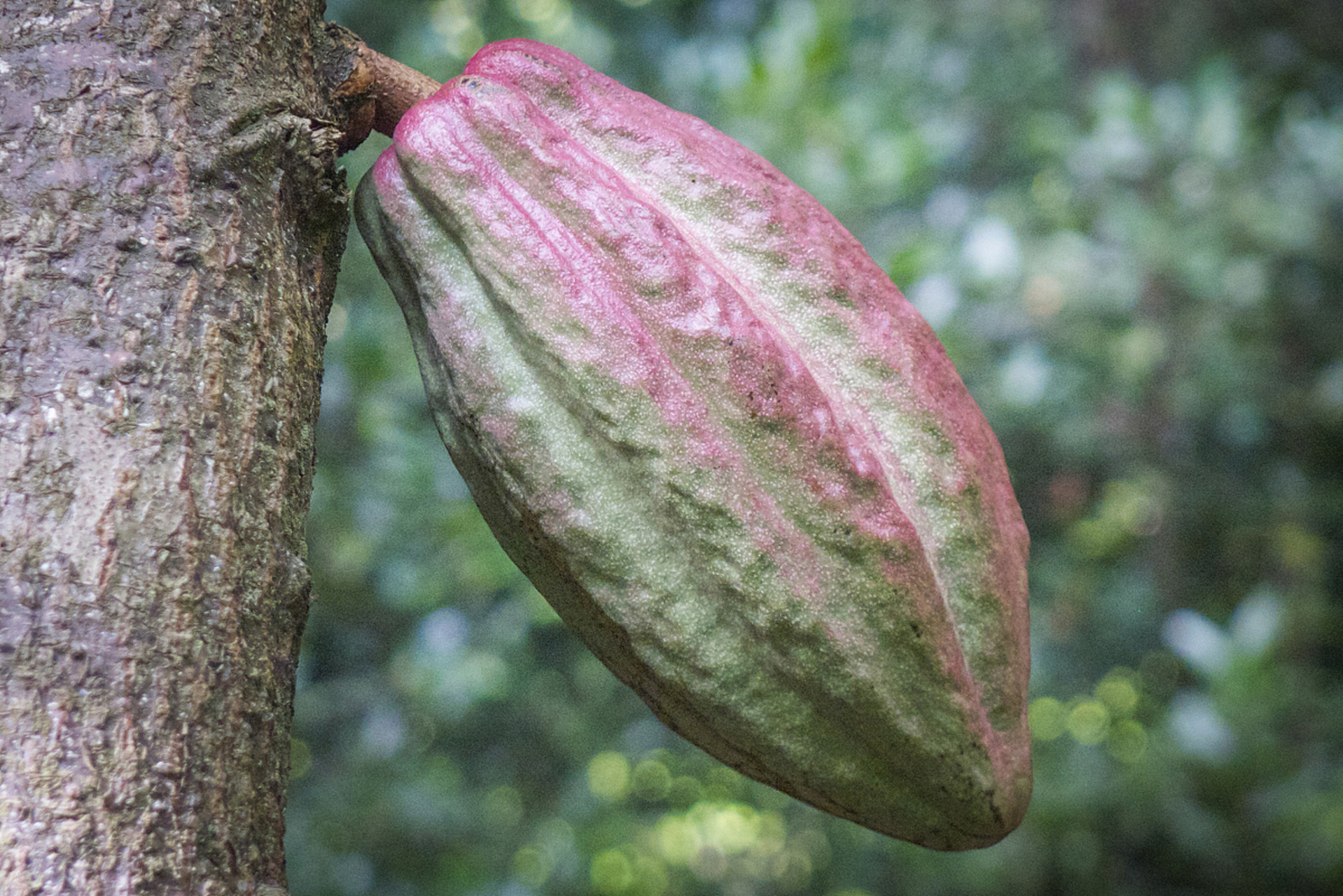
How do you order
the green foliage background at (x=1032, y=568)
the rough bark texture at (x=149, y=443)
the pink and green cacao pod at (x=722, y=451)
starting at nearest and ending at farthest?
1. the rough bark texture at (x=149, y=443)
2. the pink and green cacao pod at (x=722, y=451)
3. the green foliage background at (x=1032, y=568)

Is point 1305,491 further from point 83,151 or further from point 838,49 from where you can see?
point 83,151

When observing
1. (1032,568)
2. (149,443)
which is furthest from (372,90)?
(1032,568)

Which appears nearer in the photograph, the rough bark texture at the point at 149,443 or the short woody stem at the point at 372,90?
the rough bark texture at the point at 149,443

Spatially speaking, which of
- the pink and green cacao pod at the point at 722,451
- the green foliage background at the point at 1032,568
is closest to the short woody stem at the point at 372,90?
the pink and green cacao pod at the point at 722,451

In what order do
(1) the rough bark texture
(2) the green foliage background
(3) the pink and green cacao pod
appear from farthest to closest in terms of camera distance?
(2) the green foliage background, (3) the pink and green cacao pod, (1) the rough bark texture

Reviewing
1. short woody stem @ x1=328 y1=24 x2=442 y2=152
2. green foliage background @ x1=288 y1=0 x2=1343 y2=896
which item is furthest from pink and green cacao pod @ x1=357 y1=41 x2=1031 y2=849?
green foliage background @ x1=288 y1=0 x2=1343 y2=896

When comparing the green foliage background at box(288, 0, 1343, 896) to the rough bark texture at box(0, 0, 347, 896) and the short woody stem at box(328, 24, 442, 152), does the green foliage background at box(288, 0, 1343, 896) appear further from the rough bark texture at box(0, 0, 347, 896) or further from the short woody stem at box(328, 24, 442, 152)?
the rough bark texture at box(0, 0, 347, 896)

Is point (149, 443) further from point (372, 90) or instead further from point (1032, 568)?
point (1032, 568)

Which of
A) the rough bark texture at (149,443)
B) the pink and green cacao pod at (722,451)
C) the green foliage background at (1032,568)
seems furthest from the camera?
the green foliage background at (1032,568)

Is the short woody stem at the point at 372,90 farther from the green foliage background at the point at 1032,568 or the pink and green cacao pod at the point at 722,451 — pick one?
the green foliage background at the point at 1032,568
